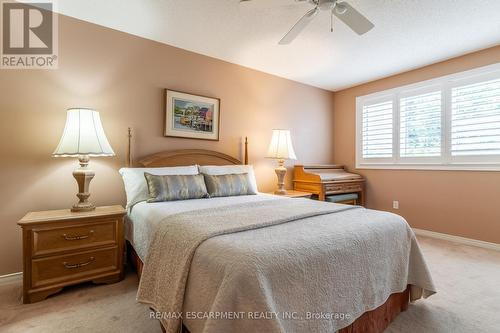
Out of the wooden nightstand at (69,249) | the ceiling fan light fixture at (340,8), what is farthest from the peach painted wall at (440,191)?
the wooden nightstand at (69,249)

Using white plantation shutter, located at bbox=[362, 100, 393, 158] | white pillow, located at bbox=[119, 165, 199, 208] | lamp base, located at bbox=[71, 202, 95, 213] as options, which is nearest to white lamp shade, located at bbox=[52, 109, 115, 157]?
white pillow, located at bbox=[119, 165, 199, 208]

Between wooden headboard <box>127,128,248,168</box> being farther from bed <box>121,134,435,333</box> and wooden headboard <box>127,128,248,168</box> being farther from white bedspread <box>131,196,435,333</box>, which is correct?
white bedspread <box>131,196,435,333</box>

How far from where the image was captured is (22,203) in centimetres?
220

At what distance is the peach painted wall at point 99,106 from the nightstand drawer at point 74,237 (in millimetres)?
531

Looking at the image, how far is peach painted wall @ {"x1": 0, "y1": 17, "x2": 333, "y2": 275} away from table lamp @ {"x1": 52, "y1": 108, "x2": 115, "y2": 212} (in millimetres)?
325

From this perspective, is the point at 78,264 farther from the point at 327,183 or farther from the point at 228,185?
the point at 327,183

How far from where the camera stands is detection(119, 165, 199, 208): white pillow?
2.34 meters

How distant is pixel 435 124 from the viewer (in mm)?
3484

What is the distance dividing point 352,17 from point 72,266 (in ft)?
9.63

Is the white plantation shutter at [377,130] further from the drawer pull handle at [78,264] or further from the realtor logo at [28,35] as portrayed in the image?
the realtor logo at [28,35]

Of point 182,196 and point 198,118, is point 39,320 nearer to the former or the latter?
point 182,196

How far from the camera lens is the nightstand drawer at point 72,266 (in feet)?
6.13

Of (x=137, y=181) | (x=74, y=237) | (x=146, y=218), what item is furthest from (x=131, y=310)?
(x=137, y=181)

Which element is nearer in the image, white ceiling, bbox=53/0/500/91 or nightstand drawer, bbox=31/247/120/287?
nightstand drawer, bbox=31/247/120/287
